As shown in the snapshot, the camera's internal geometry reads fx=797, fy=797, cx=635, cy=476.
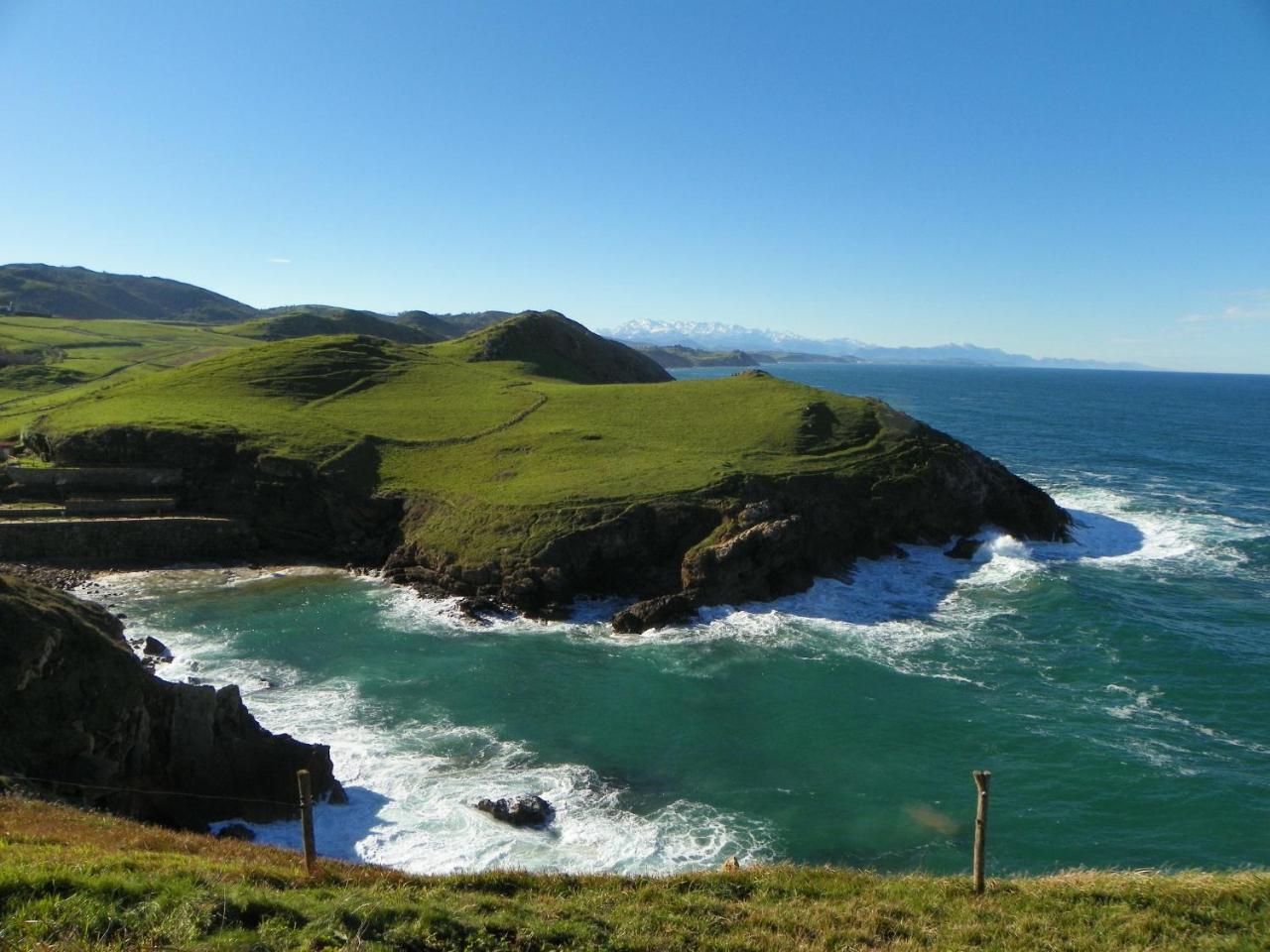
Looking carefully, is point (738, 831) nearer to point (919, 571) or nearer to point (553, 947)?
point (553, 947)

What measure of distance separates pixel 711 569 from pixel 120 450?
42.3 meters

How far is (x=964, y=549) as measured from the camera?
167ft

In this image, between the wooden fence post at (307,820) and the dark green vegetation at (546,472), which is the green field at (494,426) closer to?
the dark green vegetation at (546,472)

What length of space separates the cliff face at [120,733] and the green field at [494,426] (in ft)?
69.3

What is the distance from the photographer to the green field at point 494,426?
158 feet

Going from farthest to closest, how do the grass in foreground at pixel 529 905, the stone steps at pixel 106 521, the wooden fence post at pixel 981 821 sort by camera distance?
the stone steps at pixel 106 521, the wooden fence post at pixel 981 821, the grass in foreground at pixel 529 905

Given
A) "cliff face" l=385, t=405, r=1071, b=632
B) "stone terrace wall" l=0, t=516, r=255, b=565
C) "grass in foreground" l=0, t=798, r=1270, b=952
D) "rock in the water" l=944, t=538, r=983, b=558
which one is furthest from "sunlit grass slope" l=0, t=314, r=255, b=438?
"rock in the water" l=944, t=538, r=983, b=558

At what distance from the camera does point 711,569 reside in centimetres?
4159

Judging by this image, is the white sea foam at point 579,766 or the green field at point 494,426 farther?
the green field at point 494,426

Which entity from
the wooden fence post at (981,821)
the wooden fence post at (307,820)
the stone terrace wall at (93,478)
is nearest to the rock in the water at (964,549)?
the wooden fence post at (981,821)

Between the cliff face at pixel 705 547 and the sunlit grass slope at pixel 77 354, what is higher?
the sunlit grass slope at pixel 77 354

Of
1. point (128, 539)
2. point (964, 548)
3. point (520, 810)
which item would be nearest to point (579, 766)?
point (520, 810)

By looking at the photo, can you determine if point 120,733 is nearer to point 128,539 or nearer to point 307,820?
point 307,820

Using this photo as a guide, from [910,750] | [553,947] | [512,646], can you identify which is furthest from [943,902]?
[512,646]
